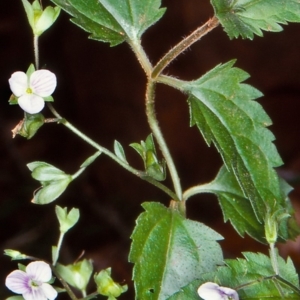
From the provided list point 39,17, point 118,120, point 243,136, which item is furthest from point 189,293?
point 118,120

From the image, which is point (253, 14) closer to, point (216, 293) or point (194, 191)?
point (194, 191)

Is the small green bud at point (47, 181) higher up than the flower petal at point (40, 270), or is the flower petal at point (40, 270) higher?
the small green bud at point (47, 181)

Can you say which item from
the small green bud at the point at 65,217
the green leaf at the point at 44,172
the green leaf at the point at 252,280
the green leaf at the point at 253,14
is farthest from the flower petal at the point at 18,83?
the green leaf at the point at 252,280

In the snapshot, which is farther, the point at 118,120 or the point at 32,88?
the point at 118,120

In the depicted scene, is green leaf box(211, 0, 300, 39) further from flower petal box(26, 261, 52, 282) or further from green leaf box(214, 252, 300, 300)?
flower petal box(26, 261, 52, 282)

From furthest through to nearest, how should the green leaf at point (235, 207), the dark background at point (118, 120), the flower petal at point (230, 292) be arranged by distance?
the dark background at point (118, 120), the green leaf at point (235, 207), the flower petal at point (230, 292)

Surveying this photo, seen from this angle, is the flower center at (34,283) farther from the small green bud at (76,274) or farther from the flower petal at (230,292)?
the flower petal at (230,292)
